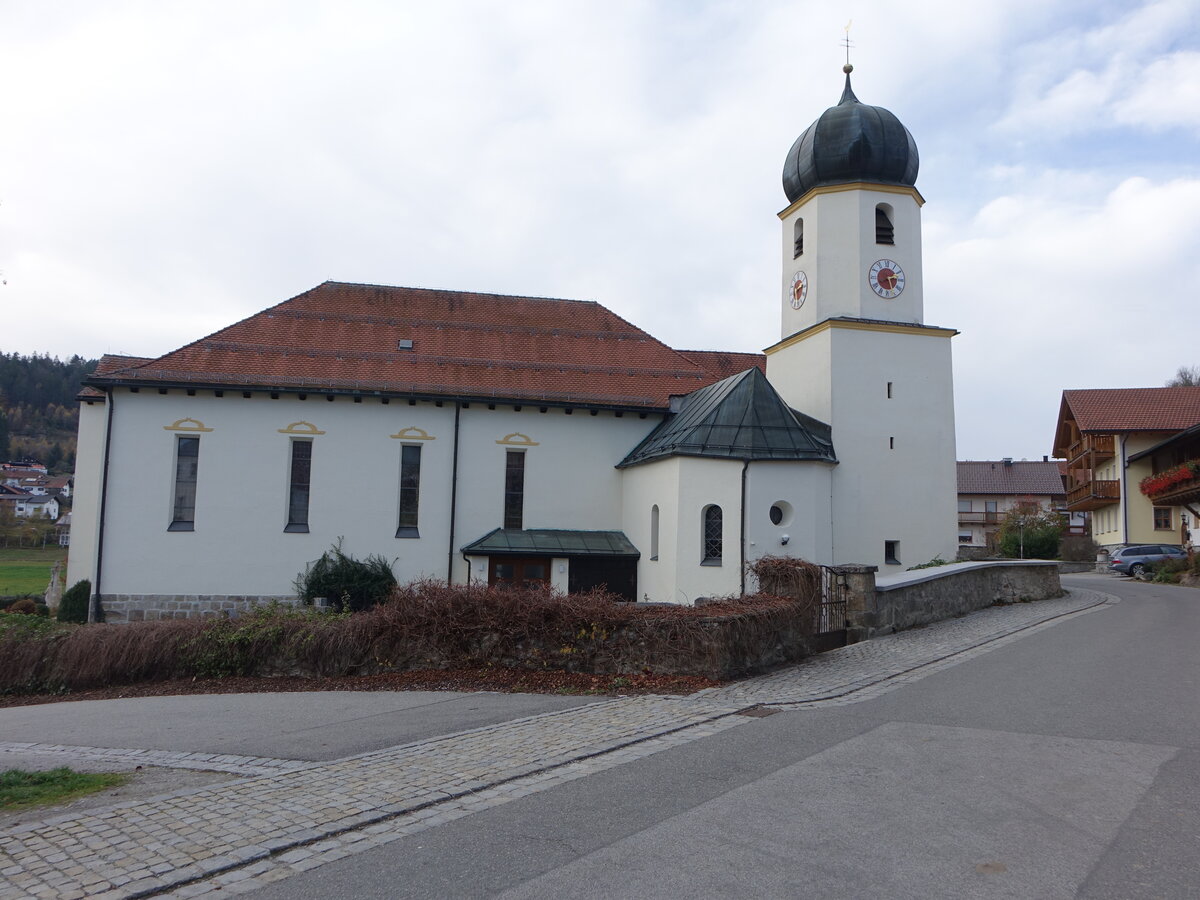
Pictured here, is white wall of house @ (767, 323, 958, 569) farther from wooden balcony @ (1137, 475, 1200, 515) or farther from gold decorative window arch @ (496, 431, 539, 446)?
wooden balcony @ (1137, 475, 1200, 515)

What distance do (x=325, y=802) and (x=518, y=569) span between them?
17.1 meters

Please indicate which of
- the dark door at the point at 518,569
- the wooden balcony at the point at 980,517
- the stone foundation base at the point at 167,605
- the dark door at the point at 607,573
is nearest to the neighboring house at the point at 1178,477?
the dark door at the point at 607,573

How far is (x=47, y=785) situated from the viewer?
21.8 ft

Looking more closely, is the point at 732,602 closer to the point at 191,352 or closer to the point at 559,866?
the point at 559,866

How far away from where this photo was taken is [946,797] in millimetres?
6168

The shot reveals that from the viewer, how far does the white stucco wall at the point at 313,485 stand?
22.5 meters

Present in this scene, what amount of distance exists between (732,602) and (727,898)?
794 cm

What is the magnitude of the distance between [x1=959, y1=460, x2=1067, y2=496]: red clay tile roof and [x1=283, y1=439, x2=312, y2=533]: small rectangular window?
6383 cm

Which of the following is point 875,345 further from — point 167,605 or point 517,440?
point 167,605

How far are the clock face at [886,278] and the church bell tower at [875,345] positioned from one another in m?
0.03

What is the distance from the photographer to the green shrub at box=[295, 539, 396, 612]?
2247cm

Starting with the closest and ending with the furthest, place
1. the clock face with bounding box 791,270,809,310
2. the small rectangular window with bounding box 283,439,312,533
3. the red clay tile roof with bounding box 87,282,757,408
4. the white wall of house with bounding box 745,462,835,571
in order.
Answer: the white wall of house with bounding box 745,462,835,571
the small rectangular window with bounding box 283,439,312,533
the red clay tile roof with bounding box 87,282,757,408
the clock face with bounding box 791,270,809,310

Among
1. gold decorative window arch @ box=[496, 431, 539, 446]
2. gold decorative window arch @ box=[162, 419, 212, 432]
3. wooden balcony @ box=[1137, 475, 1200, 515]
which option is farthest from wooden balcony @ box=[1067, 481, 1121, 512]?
gold decorative window arch @ box=[162, 419, 212, 432]

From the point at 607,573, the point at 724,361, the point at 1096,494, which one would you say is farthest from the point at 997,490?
the point at 607,573
